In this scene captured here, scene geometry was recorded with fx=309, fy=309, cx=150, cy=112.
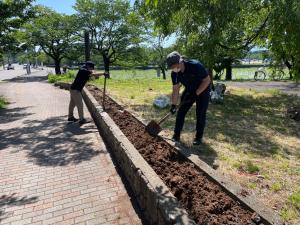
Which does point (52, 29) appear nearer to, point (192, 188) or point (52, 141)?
point (52, 141)

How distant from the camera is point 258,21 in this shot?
442 inches

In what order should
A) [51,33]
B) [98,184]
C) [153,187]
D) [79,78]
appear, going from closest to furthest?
[153,187] → [98,184] → [79,78] → [51,33]

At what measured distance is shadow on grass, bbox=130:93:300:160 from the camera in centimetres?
612

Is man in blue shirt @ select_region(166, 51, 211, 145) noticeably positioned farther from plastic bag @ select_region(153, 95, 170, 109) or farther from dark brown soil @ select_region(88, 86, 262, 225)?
plastic bag @ select_region(153, 95, 170, 109)

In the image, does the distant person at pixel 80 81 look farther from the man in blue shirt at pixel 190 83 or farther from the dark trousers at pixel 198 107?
the dark trousers at pixel 198 107

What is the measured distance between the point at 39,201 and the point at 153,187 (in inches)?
72.5

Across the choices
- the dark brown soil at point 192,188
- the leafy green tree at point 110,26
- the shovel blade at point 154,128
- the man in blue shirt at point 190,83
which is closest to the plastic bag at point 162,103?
the shovel blade at point 154,128

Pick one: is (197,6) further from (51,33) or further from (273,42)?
(51,33)

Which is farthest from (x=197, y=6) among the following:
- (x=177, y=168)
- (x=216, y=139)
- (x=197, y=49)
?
(x=177, y=168)

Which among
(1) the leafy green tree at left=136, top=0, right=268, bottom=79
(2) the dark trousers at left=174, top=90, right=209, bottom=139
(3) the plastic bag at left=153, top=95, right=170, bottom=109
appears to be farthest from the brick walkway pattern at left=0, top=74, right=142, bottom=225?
(1) the leafy green tree at left=136, top=0, right=268, bottom=79

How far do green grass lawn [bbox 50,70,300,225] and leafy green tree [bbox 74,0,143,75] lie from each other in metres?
24.1

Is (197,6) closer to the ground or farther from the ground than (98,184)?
farther from the ground

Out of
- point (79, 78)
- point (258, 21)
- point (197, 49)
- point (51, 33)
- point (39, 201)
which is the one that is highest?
point (51, 33)

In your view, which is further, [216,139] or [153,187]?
[216,139]
